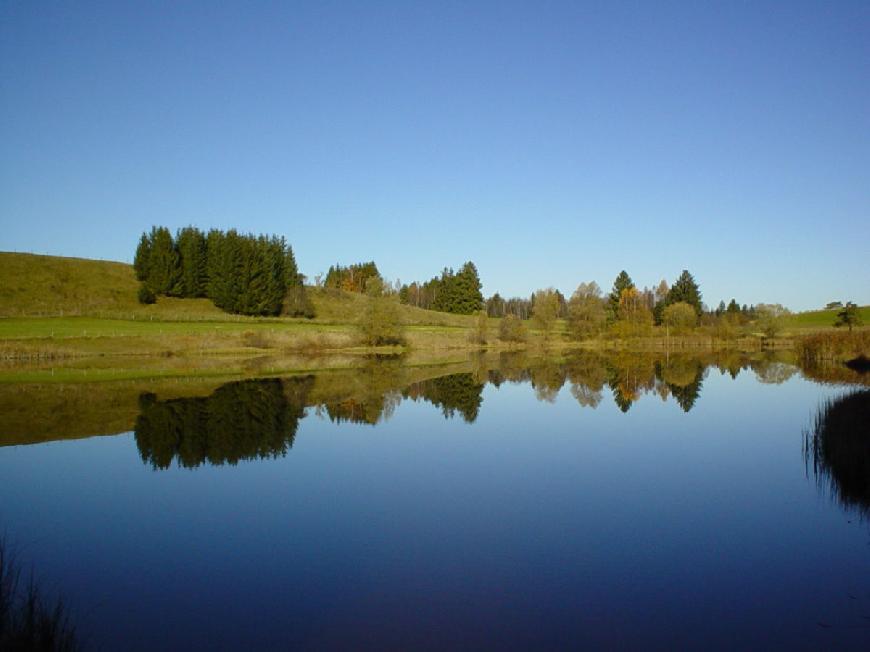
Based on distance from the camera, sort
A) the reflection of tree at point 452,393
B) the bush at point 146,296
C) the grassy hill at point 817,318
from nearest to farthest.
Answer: the reflection of tree at point 452,393, the bush at point 146,296, the grassy hill at point 817,318

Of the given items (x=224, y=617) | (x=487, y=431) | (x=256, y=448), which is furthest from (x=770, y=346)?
(x=224, y=617)

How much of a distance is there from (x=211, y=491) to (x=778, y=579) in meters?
8.73

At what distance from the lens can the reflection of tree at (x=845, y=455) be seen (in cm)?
1039

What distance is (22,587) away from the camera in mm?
6879

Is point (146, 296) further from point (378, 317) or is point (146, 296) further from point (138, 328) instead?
point (378, 317)

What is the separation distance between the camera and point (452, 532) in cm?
885

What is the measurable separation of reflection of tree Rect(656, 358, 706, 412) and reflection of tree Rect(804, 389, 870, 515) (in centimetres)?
804

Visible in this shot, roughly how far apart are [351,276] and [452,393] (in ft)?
327

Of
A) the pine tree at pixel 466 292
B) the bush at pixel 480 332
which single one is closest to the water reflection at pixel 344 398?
the bush at pixel 480 332

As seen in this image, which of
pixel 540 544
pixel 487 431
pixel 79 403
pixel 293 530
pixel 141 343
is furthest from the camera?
pixel 141 343

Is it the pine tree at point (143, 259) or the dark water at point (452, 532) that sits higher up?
the pine tree at point (143, 259)

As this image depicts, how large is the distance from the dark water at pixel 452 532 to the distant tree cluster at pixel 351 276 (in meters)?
104

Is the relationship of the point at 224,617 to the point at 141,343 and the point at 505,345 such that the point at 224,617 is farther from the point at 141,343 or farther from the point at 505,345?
the point at 505,345

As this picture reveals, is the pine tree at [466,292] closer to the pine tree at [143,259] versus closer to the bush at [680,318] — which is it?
the bush at [680,318]
